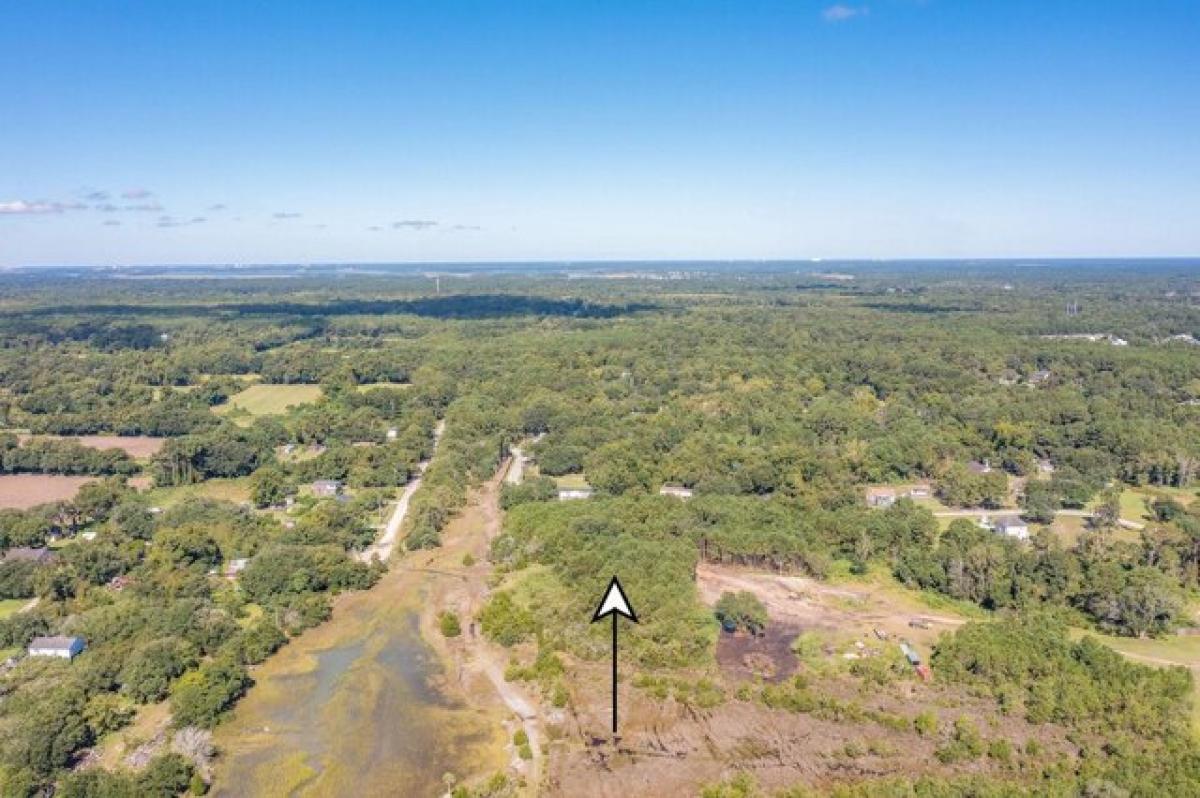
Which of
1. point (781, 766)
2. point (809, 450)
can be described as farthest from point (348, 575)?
point (809, 450)

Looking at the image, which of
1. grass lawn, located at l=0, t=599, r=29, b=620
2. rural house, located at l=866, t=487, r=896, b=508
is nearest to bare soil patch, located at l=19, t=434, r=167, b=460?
grass lawn, located at l=0, t=599, r=29, b=620

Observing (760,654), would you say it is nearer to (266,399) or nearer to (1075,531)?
(1075,531)

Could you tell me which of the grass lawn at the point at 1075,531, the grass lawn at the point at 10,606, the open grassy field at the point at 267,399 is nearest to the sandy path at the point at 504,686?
the grass lawn at the point at 10,606

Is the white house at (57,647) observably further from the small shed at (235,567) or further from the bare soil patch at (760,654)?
the bare soil patch at (760,654)

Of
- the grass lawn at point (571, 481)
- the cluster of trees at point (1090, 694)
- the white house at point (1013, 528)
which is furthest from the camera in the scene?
the grass lawn at point (571, 481)

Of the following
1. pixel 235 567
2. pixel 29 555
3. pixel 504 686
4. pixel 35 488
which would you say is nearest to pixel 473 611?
pixel 504 686

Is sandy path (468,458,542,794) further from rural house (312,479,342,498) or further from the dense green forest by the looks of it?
rural house (312,479,342,498)
